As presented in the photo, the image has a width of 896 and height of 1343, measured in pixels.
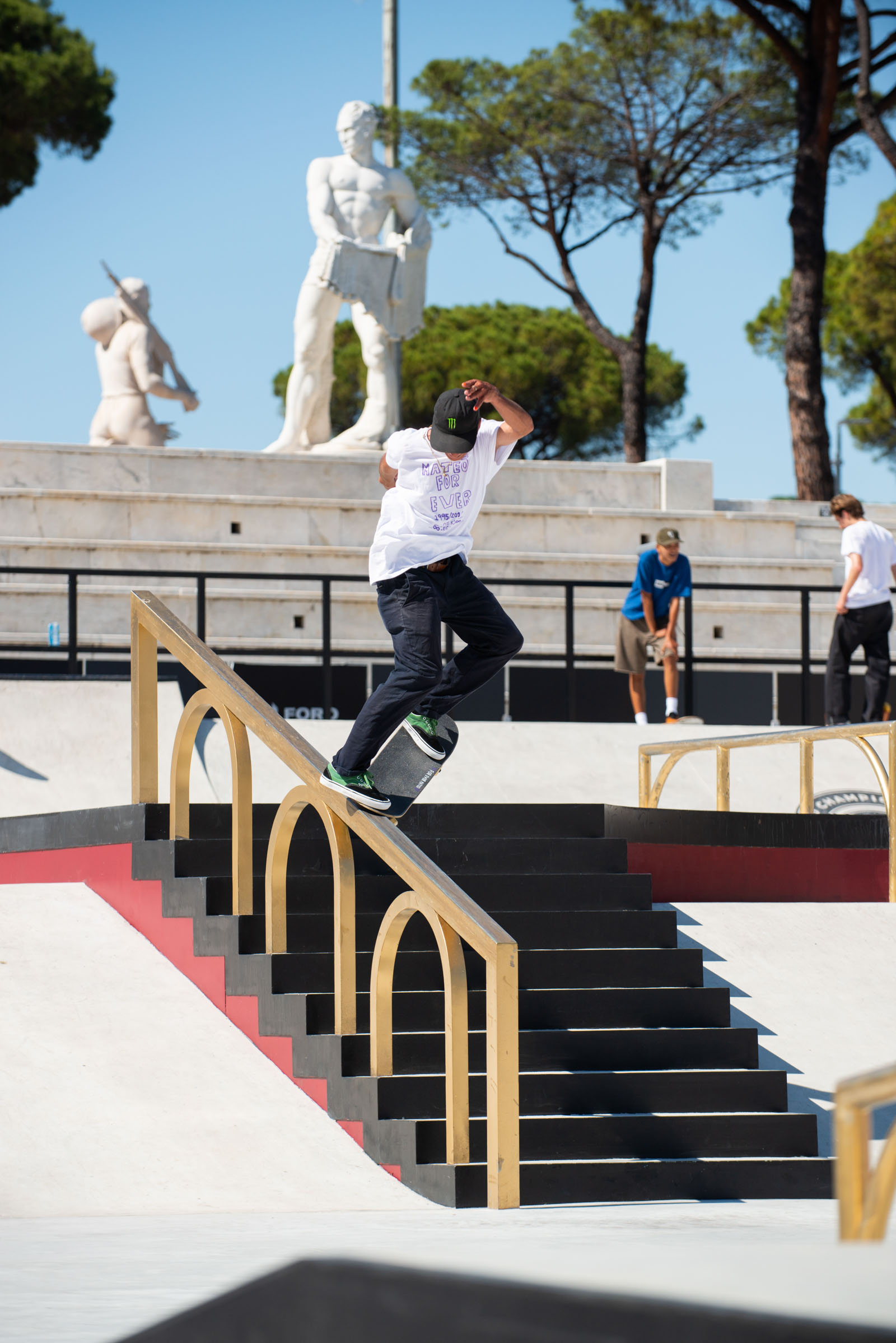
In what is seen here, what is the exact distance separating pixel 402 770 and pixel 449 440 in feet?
4.10

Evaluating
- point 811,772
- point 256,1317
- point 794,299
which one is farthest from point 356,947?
point 794,299

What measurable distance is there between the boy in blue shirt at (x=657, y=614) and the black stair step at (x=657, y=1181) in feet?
25.5

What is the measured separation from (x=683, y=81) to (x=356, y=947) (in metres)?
28.8

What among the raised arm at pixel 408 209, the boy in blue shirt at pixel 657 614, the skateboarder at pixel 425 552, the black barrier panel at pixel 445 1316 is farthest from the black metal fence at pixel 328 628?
the black barrier panel at pixel 445 1316

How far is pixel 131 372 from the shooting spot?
2102 centimetres

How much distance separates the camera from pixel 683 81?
31859 mm

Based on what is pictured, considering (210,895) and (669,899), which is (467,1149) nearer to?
(210,895)

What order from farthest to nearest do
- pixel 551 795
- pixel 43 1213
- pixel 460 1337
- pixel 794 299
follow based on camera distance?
pixel 794 299, pixel 551 795, pixel 43 1213, pixel 460 1337

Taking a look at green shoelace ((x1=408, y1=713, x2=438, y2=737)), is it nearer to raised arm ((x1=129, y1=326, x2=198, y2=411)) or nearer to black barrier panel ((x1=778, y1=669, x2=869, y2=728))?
black barrier panel ((x1=778, y1=669, x2=869, y2=728))

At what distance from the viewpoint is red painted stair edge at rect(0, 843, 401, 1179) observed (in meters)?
5.93

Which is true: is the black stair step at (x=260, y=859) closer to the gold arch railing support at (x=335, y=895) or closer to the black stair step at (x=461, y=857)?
the black stair step at (x=461, y=857)

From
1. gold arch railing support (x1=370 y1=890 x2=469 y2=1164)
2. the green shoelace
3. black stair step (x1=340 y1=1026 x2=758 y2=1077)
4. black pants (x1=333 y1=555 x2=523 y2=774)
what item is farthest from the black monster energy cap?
black stair step (x1=340 y1=1026 x2=758 y2=1077)

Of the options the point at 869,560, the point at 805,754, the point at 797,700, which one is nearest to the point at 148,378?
the point at 797,700

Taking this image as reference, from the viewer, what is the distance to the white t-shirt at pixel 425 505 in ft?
19.7
